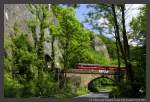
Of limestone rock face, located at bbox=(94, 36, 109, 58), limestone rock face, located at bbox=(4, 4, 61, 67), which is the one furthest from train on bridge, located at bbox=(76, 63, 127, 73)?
limestone rock face, located at bbox=(4, 4, 61, 67)

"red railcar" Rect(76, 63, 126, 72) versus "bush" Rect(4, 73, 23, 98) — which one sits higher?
"red railcar" Rect(76, 63, 126, 72)

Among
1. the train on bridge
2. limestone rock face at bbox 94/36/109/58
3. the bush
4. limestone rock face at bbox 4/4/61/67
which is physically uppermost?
limestone rock face at bbox 4/4/61/67

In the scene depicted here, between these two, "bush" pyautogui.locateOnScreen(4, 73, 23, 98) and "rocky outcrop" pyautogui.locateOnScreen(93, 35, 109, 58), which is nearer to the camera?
"bush" pyautogui.locateOnScreen(4, 73, 23, 98)

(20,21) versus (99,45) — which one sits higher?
(20,21)

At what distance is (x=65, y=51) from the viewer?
13805 mm

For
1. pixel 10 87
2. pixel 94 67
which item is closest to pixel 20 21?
pixel 10 87

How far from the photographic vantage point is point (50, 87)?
1370cm

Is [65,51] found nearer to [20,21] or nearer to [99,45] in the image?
[99,45]

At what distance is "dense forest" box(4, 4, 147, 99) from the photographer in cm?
1360

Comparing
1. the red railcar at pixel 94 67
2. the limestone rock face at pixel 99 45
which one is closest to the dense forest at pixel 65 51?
the limestone rock face at pixel 99 45

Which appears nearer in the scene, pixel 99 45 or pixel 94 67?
pixel 94 67

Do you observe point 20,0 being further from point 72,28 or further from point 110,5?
point 110,5

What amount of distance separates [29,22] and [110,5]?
2.46m

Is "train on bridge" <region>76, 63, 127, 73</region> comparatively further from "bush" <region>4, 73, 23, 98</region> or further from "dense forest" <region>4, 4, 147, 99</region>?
"bush" <region>4, 73, 23, 98</region>
